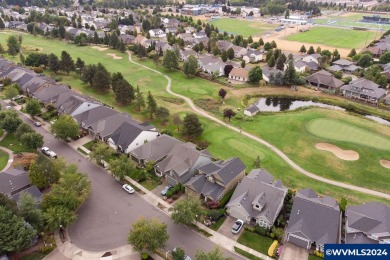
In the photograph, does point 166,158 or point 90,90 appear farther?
point 90,90

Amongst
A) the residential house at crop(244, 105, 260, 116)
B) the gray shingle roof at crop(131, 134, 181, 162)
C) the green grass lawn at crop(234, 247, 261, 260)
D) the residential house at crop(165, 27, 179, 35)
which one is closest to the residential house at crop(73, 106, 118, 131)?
the gray shingle roof at crop(131, 134, 181, 162)

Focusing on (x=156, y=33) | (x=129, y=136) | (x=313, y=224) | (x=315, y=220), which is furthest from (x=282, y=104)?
(x=156, y=33)

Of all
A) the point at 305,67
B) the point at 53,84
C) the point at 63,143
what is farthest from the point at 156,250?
the point at 305,67

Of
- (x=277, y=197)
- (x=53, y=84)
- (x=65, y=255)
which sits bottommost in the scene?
(x=65, y=255)

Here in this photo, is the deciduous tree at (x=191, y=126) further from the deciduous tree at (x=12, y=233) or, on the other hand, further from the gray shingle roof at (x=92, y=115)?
the deciduous tree at (x=12, y=233)

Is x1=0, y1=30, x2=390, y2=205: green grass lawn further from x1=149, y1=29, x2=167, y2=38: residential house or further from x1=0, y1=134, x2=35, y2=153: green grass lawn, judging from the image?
x1=149, y1=29, x2=167, y2=38: residential house

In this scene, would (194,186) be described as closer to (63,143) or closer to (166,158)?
(166,158)

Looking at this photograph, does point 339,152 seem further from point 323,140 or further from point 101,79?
point 101,79
